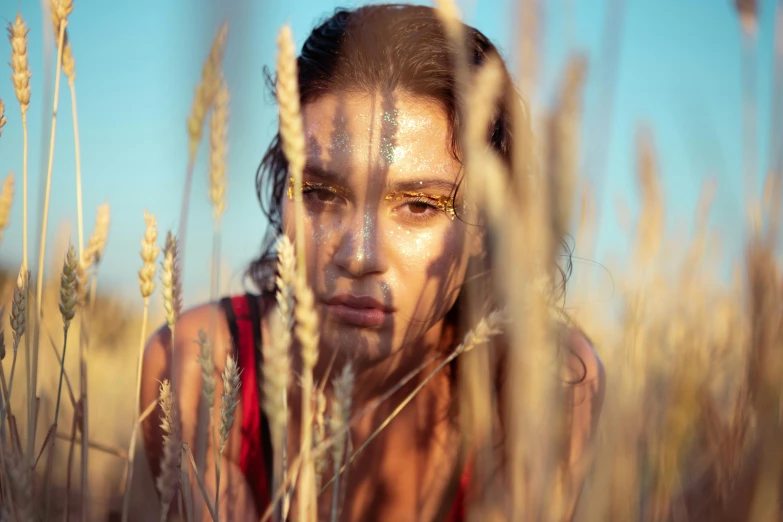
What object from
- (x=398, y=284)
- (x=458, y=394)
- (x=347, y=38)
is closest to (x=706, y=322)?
(x=458, y=394)

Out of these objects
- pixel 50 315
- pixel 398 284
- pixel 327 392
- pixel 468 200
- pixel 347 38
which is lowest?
pixel 327 392

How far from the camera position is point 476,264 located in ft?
4.96

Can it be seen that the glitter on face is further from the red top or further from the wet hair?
the red top

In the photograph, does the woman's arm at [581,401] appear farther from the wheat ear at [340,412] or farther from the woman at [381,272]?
the wheat ear at [340,412]

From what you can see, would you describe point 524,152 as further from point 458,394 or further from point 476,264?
point 458,394

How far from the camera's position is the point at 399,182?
1.22m

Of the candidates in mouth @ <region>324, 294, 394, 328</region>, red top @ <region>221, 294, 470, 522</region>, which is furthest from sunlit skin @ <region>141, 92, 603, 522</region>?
red top @ <region>221, 294, 470, 522</region>

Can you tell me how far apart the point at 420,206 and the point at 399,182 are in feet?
0.26

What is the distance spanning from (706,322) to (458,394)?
2.39 feet

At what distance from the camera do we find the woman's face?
1.19 metres

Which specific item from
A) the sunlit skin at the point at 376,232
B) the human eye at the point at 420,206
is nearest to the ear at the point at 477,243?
the sunlit skin at the point at 376,232

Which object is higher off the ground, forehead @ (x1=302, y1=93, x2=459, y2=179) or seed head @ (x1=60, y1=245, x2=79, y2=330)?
forehead @ (x1=302, y1=93, x2=459, y2=179)

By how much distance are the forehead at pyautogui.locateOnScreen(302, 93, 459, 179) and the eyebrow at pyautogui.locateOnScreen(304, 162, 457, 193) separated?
13 mm

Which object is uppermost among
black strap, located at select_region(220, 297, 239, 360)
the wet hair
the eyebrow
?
the wet hair
